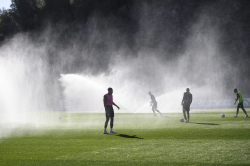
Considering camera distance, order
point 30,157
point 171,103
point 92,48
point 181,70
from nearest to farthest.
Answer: point 30,157 → point 171,103 → point 181,70 → point 92,48

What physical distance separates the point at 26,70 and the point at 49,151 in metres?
53.6

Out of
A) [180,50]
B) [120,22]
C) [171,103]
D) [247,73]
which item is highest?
[120,22]

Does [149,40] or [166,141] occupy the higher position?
[149,40]

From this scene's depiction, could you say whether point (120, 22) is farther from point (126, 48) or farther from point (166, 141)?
point (166, 141)

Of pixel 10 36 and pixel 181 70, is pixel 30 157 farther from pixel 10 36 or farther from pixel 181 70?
pixel 10 36

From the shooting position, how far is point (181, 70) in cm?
5484

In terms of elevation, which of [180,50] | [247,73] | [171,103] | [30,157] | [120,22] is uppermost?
[120,22]

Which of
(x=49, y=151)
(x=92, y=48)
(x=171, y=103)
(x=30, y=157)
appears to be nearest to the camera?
(x=30, y=157)

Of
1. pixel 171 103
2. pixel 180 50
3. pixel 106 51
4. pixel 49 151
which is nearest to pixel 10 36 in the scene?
pixel 106 51

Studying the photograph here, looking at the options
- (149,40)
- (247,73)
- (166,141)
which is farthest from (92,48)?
(166,141)

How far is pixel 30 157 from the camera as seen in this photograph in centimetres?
827

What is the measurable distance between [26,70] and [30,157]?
2137 inches

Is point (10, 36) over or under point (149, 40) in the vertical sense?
over

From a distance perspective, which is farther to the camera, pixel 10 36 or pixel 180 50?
pixel 10 36
